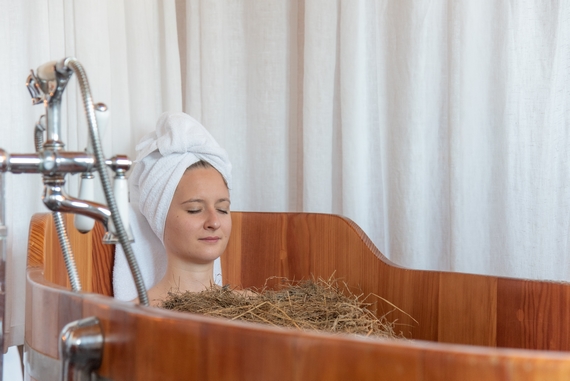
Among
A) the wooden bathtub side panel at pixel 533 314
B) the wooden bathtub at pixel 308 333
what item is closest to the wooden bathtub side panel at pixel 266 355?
the wooden bathtub at pixel 308 333

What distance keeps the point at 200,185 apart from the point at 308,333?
94 cm

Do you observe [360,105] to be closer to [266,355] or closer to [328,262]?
[328,262]

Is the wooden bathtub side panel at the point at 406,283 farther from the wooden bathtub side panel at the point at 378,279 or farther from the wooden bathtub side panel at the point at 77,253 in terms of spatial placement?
the wooden bathtub side panel at the point at 77,253

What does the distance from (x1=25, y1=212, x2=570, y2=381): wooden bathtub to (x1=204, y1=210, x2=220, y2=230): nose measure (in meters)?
0.26

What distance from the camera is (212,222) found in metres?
1.53

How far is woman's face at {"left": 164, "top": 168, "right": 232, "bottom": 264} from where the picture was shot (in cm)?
154

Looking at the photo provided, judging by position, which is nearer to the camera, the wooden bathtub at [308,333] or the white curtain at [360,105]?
the wooden bathtub at [308,333]

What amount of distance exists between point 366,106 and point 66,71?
3.46 ft

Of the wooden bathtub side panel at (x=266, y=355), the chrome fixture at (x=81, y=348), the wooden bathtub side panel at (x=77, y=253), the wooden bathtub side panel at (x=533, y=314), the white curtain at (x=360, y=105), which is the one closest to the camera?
the wooden bathtub side panel at (x=266, y=355)

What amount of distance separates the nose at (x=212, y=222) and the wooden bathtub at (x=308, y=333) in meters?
0.26

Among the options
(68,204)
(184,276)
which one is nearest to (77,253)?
(184,276)

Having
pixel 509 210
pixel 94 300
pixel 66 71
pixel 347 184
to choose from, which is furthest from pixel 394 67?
pixel 94 300

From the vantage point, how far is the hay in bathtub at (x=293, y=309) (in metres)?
1.20

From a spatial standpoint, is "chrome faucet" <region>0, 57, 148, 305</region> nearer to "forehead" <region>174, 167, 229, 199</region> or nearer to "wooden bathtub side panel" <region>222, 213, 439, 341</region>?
"forehead" <region>174, 167, 229, 199</region>
